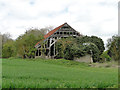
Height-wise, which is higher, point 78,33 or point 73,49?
point 78,33

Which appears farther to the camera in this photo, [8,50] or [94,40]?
[8,50]

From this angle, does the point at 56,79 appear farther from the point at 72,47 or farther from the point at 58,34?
the point at 58,34

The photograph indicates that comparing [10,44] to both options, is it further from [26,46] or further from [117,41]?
[117,41]

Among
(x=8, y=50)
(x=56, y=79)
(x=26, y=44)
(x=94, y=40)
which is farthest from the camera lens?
(x=8, y=50)

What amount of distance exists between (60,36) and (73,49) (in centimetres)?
688

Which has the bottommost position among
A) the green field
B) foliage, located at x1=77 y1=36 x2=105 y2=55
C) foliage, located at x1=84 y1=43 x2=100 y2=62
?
the green field

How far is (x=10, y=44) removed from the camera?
43.2m

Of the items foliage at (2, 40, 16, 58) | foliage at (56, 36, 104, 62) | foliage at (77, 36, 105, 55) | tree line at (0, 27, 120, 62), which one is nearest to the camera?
foliage at (56, 36, 104, 62)

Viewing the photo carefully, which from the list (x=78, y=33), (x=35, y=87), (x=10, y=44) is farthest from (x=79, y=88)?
Result: (x=10, y=44)

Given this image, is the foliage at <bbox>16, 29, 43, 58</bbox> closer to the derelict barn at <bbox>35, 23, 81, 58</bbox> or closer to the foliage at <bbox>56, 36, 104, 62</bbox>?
the derelict barn at <bbox>35, 23, 81, 58</bbox>

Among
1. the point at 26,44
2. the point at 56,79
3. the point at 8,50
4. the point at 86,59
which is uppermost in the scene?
the point at 26,44

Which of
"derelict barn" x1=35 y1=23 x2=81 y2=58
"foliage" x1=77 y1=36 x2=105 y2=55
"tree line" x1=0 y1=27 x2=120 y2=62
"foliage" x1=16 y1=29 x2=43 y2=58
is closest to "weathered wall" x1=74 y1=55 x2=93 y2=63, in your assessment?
"tree line" x1=0 y1=27 x2=120 y2=62

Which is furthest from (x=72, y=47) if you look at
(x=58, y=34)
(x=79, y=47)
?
(x=58, y=34)

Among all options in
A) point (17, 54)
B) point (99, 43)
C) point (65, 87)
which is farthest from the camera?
point (17, 54)
